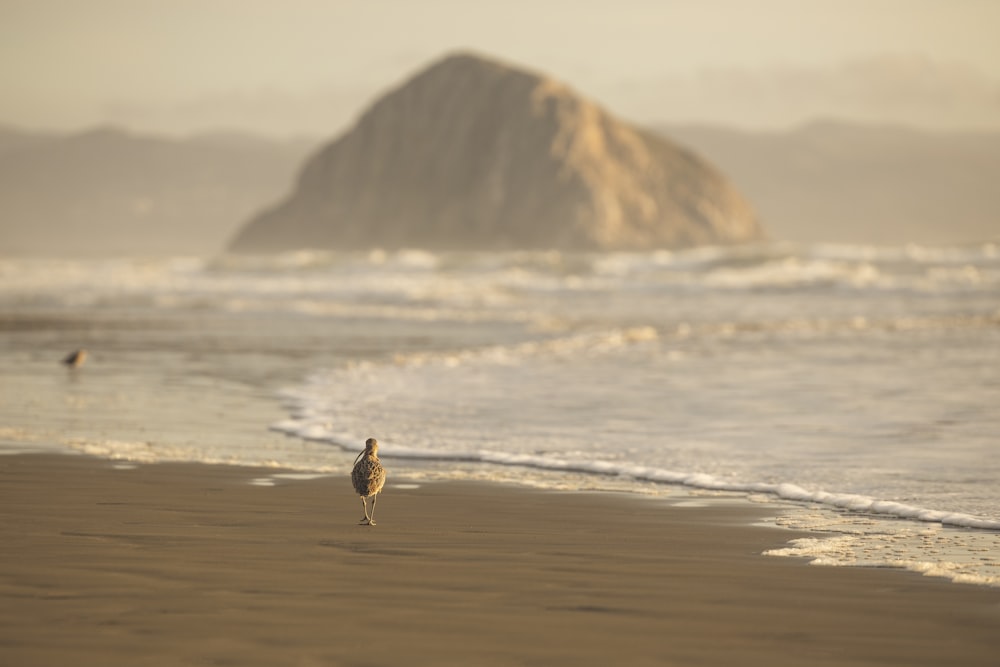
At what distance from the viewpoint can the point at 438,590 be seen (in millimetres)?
5953

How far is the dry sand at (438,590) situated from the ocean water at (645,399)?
747 millimetres

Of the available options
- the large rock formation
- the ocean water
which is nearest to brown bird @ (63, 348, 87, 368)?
the ocean water

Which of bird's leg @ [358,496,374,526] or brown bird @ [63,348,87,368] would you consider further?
brown bird @ [63,348,87,368]

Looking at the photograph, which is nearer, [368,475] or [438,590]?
[438,590]

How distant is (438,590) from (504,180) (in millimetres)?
180296

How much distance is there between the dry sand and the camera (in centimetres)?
506

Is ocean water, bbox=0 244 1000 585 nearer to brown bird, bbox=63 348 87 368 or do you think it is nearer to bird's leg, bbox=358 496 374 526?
brown bird, bbox=63 348 87 368

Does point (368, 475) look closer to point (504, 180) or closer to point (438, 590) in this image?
point (438, 590)

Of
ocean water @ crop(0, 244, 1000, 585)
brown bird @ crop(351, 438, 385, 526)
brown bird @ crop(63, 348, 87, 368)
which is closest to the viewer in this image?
brown bird @ crop(351, 438, 385, 526)

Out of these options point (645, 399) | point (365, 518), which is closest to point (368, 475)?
point (365, 518)

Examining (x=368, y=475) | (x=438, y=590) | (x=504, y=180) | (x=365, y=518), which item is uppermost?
(x=504, y=180)

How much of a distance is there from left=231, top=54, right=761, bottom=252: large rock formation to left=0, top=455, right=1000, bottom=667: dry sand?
16038cm

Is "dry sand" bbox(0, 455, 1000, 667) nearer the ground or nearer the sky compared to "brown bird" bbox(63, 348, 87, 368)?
nearer the ground

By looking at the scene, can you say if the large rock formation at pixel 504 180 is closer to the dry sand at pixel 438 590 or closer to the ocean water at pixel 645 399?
the ocean water at pixel 645 399
